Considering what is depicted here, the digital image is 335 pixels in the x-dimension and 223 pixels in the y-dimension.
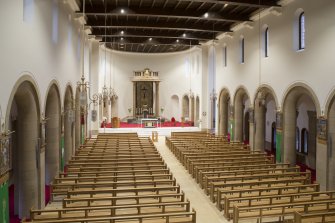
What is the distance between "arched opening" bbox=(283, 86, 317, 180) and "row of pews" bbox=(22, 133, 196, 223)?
6600mm

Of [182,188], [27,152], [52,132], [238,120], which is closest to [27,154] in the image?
[27,152]

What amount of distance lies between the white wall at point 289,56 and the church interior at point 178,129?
0.20 ft

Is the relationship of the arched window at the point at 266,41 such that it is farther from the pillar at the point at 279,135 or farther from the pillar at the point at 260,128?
the pillar at the point at 279,135

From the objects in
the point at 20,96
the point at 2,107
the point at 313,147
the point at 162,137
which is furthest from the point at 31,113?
the point at 162,137

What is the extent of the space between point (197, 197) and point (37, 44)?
7.54 m

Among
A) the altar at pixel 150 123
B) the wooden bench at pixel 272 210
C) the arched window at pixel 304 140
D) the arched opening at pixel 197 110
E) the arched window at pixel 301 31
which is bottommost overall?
the wooden bench at pixel 272 210

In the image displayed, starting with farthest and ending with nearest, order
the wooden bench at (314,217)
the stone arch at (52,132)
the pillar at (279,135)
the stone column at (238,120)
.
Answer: the stone column at (238,120), the pillar at (279,135), the stone arch at (52,132), the wooden bench at (314,217)

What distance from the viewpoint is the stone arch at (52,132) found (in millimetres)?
13180

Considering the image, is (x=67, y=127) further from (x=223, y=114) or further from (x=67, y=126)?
(x=223, y=114)

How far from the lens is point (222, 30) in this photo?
69.7 feet

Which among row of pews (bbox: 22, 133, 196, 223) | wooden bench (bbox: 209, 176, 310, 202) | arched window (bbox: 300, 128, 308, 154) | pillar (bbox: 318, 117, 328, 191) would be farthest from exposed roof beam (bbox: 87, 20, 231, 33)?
wooden bench (bbox: 209, 176, 310, 202)

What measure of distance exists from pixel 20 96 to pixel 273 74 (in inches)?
488

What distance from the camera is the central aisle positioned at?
374 inches

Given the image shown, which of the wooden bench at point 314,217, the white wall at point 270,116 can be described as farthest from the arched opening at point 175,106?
the wooden bench at point 314,217
